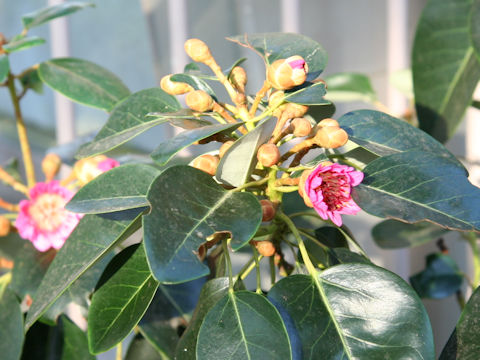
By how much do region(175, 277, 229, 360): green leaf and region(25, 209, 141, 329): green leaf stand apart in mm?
84

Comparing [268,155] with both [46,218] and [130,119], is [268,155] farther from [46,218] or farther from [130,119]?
[46,218]

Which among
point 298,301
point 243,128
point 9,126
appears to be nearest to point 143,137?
point 9,126

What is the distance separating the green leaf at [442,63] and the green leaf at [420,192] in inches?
14.9

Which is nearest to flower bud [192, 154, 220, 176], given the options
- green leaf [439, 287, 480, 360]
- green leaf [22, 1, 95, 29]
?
green leaf [439, 287, 480, 360]

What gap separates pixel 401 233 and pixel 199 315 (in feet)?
1.79

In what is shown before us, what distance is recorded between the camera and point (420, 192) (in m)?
0.41

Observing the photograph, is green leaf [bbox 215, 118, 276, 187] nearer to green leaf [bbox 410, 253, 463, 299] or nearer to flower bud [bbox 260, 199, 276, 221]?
flower bud [bbox 260, 199, 276, 221]

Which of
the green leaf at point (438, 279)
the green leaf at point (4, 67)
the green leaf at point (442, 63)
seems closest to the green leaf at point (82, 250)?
the green leaf at point (4, 67)

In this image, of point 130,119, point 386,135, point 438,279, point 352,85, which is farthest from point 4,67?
point 438,279

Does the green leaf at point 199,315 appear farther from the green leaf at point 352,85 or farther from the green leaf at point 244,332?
the green leaf at point 352,85

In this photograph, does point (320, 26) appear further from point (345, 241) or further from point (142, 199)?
point (142, 199)

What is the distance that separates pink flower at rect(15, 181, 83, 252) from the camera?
63 centimetres

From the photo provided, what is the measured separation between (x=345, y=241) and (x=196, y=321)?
0.70ft

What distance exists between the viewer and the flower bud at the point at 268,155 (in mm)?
412
